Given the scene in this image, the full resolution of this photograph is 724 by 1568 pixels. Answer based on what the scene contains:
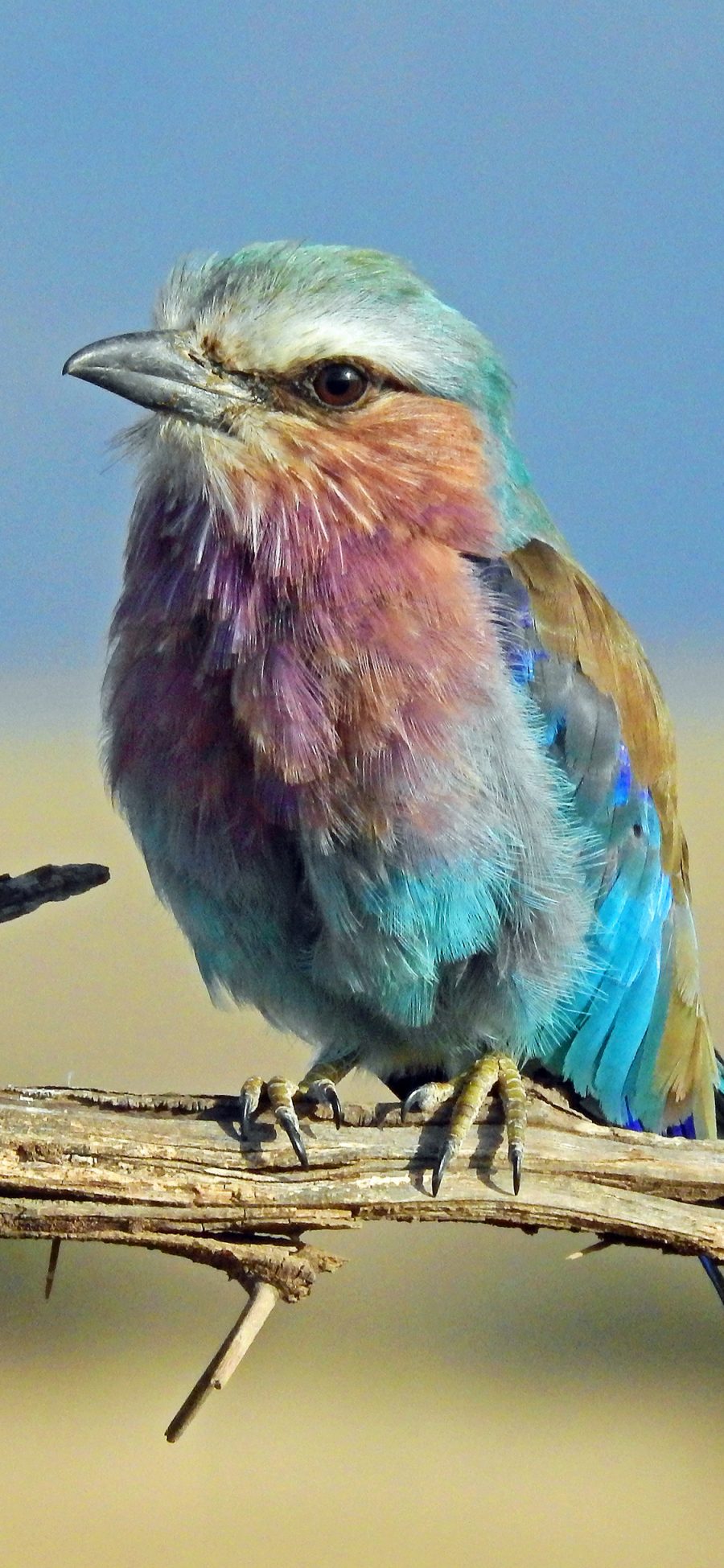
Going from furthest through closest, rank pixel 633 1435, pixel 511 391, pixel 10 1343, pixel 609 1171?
pixel 10 1343 → pixel 633 1435 → pixel 511 391 → pixel 609 1171

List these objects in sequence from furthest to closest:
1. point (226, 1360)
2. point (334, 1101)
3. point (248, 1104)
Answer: point (334, 1101), point (248, 1104), point (226, 1360)

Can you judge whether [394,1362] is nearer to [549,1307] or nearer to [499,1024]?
[549,1307]

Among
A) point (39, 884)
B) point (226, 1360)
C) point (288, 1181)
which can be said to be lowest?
point (226, 1360)

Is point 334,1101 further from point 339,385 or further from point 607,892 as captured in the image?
point 339,385

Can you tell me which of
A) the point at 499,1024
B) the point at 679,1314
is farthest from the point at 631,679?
the point at 679,1314

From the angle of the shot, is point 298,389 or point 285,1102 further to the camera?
point 298,389

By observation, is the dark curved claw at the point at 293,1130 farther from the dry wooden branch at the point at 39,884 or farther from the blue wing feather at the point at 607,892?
the blue wing feather at the point at 607,892

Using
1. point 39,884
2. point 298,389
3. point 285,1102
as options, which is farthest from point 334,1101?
point 298,389
